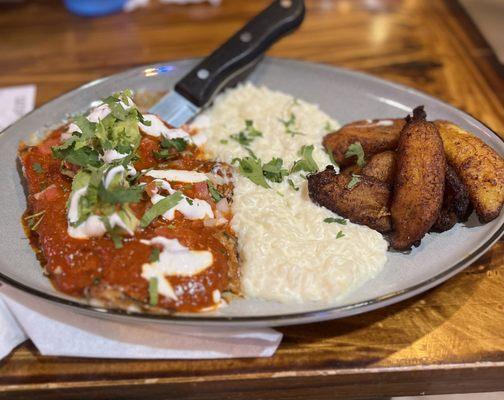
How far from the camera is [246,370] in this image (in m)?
2.36

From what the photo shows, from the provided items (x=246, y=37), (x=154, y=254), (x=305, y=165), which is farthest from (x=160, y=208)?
(x=246, y=37)

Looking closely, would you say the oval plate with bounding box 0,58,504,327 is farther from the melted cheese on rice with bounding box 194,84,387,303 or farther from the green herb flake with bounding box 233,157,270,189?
the green herb flake with bounding box 233,157,270,189

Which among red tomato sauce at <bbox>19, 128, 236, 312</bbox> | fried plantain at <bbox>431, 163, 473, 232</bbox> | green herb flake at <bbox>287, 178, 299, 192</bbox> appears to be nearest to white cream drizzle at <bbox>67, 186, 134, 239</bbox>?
red tomato sauce at <bbox>19, 128, 236, 312</bbox>

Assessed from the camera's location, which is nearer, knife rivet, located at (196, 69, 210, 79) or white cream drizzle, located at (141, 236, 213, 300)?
white cream drizzle, located at (141, 236, 213, 300)

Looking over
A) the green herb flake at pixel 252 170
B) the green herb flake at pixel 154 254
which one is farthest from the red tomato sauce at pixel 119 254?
the green herb flake at pixel 252 170

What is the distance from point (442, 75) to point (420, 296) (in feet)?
7.44

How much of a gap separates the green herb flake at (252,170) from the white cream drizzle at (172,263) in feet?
1.96

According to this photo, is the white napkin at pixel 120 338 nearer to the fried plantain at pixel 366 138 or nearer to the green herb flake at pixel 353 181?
the green herb flake at pixel 353 181

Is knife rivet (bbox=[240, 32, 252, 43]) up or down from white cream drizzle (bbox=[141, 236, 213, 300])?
up

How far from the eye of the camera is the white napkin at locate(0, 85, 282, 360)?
2.37 metres

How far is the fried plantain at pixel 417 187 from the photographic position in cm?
247

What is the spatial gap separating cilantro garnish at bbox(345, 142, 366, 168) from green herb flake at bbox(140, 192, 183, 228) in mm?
996

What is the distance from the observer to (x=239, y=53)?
3449mm

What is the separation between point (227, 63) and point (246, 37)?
23cm
